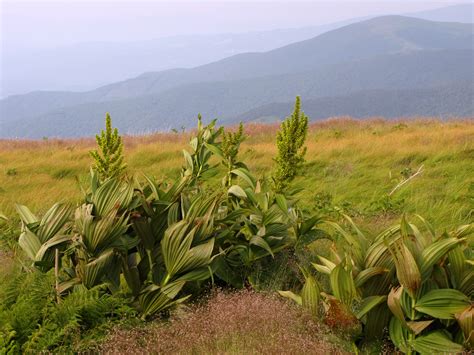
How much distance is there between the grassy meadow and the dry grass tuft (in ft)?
10.3

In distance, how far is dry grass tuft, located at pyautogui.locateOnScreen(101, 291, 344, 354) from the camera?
11.0ft

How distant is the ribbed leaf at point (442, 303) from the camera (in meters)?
3.65

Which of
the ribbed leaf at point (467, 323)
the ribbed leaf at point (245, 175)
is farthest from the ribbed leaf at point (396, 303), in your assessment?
the ribbed leaf at point (245, 175)

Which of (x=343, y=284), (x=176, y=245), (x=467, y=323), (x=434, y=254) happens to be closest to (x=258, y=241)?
(x=176, y=245)

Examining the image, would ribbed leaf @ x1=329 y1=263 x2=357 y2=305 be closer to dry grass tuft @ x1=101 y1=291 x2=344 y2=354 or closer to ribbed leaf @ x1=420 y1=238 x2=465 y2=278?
dry grass tuft @ x1=101 y1=291 x2=344 y2=354

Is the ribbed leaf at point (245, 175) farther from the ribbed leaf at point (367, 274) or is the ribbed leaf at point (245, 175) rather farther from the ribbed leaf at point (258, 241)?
the ribbed leaf at point (367, 274)

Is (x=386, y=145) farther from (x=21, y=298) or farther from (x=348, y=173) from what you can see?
(x=21, y=298)

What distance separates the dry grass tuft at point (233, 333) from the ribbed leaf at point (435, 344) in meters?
0.62

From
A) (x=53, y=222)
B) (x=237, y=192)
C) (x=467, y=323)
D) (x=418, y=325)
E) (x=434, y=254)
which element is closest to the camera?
(x=467, y=323)

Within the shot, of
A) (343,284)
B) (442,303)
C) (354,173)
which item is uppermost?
(343,284)

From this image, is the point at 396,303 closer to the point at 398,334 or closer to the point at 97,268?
the point at 398,334

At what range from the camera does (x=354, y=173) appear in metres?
10.7

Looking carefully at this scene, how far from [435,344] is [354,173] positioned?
7322 mm

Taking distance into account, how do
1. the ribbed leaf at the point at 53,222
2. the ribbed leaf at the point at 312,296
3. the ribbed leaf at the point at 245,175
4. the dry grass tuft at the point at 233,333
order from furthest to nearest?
the ribbed leaf at the point at 245,175, the ribbed leaf at the point at 53,222, the ribbed leaf at the point at 312,296, the dry grass tuft at the point at 233,333
